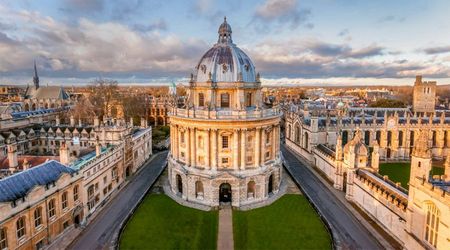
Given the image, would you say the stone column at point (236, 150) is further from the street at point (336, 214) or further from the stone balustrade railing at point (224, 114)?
the street at point (336, 214)

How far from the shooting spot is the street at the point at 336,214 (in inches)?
1135

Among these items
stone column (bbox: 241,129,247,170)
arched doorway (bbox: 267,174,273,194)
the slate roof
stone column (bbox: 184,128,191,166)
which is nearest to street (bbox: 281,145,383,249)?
arched doorway (bbox: 267,174,273,194)

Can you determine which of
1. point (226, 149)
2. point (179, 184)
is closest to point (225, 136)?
point (226, 149)

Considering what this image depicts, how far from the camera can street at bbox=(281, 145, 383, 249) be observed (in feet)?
94.6

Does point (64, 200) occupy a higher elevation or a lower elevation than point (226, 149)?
lower

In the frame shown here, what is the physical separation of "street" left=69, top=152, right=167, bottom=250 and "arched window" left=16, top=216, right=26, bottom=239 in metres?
4.76

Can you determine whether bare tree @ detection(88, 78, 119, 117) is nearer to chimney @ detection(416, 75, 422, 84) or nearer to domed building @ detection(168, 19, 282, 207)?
domed building @ detection(168, 19, 282, 207)

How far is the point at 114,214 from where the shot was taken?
34750mm

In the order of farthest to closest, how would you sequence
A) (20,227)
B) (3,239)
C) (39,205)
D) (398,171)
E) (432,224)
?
(398,171)
(39,205)
(20,227)
(432,224)
(3,239)

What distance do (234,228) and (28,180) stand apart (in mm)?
20313

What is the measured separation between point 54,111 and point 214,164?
7021 cm

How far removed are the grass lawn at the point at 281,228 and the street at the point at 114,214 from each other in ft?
42.4

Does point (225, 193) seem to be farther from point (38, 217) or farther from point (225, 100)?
point (38, 217)

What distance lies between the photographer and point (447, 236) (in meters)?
21.3
